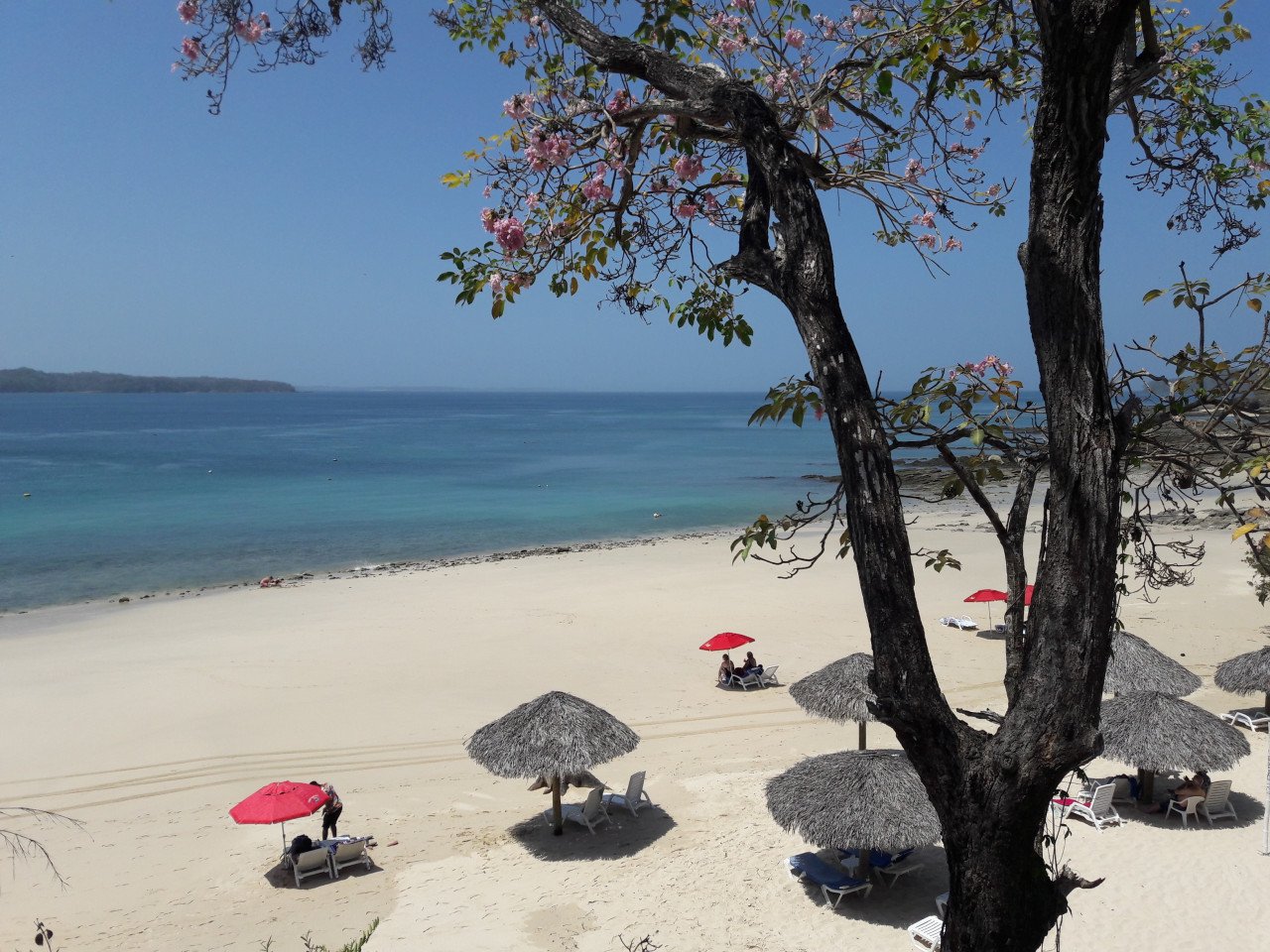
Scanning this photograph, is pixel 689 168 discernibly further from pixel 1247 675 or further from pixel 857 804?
pixel 1247 675

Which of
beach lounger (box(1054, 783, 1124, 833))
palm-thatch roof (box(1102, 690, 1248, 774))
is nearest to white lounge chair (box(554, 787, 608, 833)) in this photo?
beach lounger (box(1054, 783, 1124, 833))

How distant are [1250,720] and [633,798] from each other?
8.19 metres

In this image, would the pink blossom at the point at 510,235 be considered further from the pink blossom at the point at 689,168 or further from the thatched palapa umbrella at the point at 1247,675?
the thatched palapa umbrella at the point at 1247,675

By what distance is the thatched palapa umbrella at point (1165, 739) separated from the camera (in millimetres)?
9438

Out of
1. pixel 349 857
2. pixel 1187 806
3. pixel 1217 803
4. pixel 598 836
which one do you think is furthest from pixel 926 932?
pixel 349 857

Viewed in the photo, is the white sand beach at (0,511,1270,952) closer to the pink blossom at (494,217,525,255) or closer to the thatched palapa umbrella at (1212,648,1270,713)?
the thatched palapa umbrella at (1212,648,1270,713)

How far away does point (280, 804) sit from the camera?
939 cm

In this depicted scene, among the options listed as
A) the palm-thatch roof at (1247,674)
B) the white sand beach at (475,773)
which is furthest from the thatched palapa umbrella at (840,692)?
the palm-thatch roof at (1247,674)

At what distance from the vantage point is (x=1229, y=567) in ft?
78.3

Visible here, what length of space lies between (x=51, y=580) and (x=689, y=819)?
Result: 24.8 meters

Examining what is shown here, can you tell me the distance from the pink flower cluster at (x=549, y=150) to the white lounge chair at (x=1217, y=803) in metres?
9.58

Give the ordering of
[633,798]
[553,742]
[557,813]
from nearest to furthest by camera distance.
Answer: [553,742], [557,813], [633,798]

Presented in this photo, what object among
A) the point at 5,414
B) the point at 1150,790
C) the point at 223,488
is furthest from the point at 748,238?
the point at 5,414

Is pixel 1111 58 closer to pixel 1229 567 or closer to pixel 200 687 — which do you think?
pixel 200 687
